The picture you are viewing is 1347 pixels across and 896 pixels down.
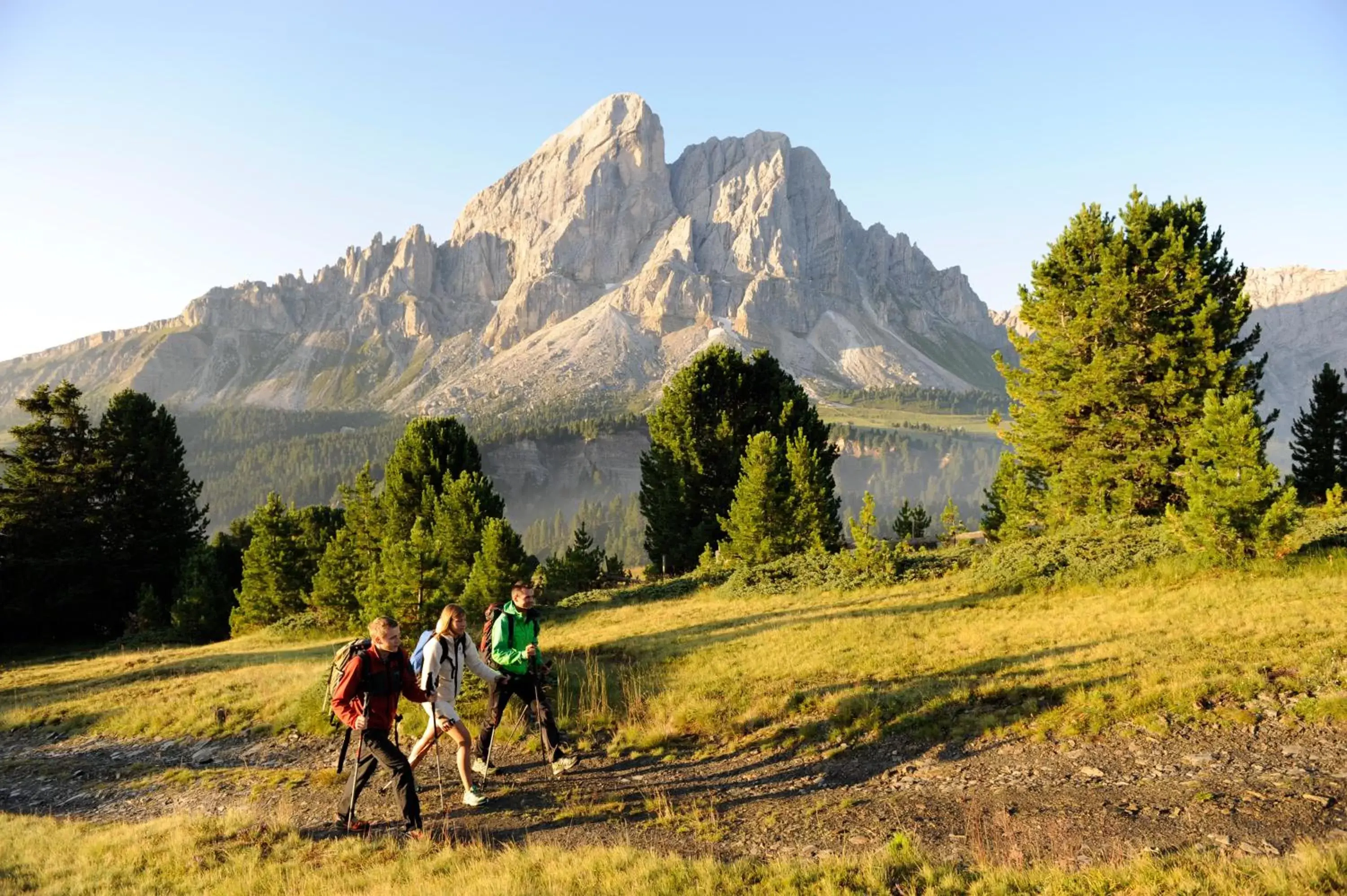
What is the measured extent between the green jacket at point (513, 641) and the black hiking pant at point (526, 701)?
0.61 feet

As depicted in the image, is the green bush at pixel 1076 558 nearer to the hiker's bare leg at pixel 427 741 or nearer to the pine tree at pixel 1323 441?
the hiker's bare leg at pixel 427 741

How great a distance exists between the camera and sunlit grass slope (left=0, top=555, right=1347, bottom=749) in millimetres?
A: 10133

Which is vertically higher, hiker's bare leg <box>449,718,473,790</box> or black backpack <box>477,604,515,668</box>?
black backpack <box>477,604,515,668</box>

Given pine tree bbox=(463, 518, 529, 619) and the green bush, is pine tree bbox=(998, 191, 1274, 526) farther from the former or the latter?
pine tree bbox=(463, 518, 529, 619)

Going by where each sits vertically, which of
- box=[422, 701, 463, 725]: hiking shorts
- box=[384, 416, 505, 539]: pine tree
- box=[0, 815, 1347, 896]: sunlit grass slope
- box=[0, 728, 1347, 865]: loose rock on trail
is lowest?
box=[0, 728, 1347, 865]: loose rock on trail

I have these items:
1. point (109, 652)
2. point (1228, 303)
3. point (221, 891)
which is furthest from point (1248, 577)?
point (109, 652)

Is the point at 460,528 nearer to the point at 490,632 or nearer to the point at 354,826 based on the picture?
the point at 490,632

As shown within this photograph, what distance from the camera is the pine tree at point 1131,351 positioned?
23.3 m

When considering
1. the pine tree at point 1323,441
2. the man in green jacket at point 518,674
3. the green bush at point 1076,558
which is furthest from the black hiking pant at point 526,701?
the pine tree at point 1323,441

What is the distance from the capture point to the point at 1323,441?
38844 millimetres

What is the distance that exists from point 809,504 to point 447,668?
83.5 feet

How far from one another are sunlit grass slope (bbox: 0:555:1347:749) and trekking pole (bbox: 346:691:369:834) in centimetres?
434

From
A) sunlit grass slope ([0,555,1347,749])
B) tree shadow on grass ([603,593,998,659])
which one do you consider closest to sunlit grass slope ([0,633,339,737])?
sunlit grass slope ([0,555,1347,749])

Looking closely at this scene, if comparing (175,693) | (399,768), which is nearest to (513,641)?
(399,768)
